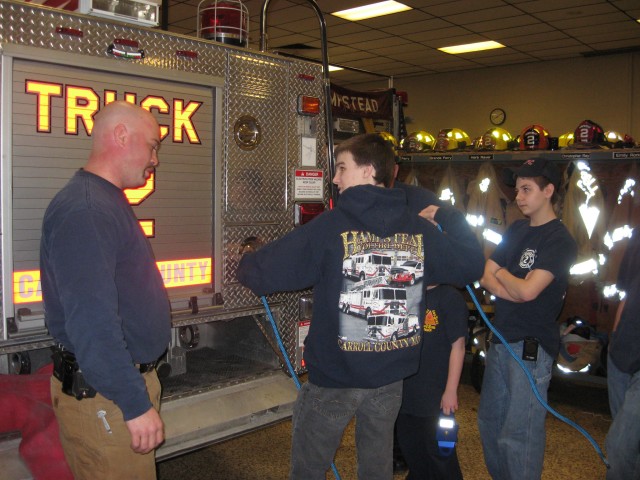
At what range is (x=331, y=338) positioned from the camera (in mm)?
2656

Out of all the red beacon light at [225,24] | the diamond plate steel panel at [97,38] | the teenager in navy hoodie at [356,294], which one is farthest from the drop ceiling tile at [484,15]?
the teenager in navy hoodie at [356,294]

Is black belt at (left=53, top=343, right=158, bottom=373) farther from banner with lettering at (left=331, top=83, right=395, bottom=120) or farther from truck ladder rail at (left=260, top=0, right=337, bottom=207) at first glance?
banner with lettering at (left=331, top=83, right=395, bottom=120)

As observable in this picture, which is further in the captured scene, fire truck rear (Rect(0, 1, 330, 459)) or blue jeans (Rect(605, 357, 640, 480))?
blue jeans (Rect(605, 357, 640, 480))

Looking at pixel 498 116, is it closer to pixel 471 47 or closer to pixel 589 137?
pixel 471 47

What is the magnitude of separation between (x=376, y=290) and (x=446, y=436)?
1.16 m

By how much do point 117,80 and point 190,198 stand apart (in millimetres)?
739

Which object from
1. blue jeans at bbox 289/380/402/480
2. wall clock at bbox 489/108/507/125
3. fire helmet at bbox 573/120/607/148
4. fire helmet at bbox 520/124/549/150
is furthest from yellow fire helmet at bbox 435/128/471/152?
wall clock at bbox 489/108/507/125

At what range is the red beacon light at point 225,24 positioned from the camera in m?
3.74

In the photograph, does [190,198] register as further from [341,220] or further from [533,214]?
[533,214]

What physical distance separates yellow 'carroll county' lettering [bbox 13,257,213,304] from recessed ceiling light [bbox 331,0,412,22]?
898 centimetres

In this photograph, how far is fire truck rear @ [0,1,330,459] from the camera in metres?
2.88

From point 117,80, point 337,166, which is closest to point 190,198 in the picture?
point 117,80

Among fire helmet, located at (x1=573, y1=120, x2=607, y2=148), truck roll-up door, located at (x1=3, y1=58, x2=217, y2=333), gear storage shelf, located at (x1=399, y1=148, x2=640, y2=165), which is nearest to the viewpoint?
truck roll-up door, located at (x1=3, y1=58, x2=217, y2=333)

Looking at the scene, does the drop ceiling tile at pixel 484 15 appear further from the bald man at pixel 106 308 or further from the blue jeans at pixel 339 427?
the bald man at pixel 106 308
